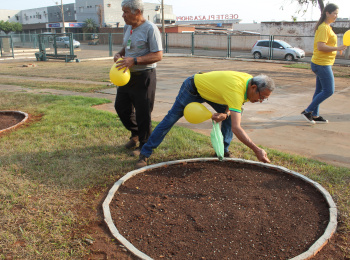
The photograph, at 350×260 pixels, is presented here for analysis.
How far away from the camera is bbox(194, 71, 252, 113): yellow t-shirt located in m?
3.28

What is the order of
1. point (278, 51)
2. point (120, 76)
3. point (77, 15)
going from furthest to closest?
point (77, 15), point (278, 51), point (120, 76)

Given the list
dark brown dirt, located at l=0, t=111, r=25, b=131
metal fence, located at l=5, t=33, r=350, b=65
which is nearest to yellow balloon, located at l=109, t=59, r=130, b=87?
dark brown dirt, located at l=0, t=111, r=25, b=131

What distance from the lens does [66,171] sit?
408 cm

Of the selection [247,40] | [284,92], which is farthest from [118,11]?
[284,92]

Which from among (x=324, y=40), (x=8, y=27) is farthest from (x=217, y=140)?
(x=8, y=27)

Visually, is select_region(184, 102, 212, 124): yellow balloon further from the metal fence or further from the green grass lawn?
the metal fence

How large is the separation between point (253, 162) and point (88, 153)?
2.27 meters

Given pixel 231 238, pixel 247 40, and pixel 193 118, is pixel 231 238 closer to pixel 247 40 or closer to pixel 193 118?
pixel 193 118

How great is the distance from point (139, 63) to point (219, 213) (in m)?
2.07

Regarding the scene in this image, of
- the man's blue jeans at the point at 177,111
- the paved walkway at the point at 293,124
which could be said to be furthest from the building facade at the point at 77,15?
the man's blue jeans at the point at 177,111

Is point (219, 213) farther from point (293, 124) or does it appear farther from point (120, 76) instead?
point (293, 124)

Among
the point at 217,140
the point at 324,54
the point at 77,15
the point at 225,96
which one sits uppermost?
the point at 77,15

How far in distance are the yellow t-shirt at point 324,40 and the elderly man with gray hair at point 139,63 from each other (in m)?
3.37

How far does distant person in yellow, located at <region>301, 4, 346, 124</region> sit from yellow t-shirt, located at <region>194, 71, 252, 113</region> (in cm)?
325
